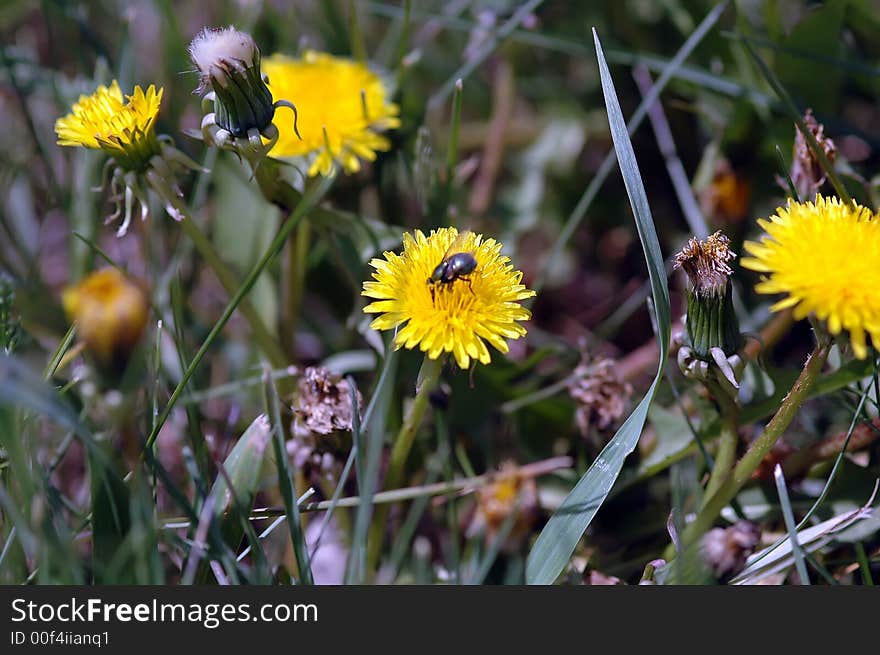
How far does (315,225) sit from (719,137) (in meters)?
0.83

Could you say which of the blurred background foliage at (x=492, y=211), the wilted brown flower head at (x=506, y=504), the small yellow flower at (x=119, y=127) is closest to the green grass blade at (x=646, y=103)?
the blurred background foliage at (x=492, y=211)

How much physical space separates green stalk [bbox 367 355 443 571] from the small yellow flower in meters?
0.47

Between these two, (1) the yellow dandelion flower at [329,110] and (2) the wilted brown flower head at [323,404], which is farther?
(1) the yellow dandelion flower at [329,110]

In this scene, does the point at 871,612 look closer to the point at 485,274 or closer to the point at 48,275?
the point at 485,274

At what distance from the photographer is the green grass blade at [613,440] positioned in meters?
0.95

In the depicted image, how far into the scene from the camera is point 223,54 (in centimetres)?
99

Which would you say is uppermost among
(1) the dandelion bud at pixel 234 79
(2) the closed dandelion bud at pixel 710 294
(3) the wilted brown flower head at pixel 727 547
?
(1) the dandelion bud at pixel 234 79

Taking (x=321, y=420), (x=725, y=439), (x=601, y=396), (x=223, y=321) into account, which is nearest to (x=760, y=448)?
(x=725, y=439)

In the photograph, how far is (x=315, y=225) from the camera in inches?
51.1

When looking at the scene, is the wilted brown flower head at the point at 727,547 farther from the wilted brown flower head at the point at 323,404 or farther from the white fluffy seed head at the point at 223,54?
the white fluffy seed head at the point at 223,54

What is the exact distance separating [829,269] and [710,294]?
15 centimetres

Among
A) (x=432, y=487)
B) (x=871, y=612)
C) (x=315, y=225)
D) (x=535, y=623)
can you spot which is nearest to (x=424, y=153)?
(x=315, y=225)

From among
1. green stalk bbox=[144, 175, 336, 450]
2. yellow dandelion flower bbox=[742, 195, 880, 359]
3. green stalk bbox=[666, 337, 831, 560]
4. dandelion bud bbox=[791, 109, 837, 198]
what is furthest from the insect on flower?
dandelion bud bbox=[791, 109, 837, 198]

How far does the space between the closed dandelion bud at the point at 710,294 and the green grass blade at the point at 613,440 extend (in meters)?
0.03
